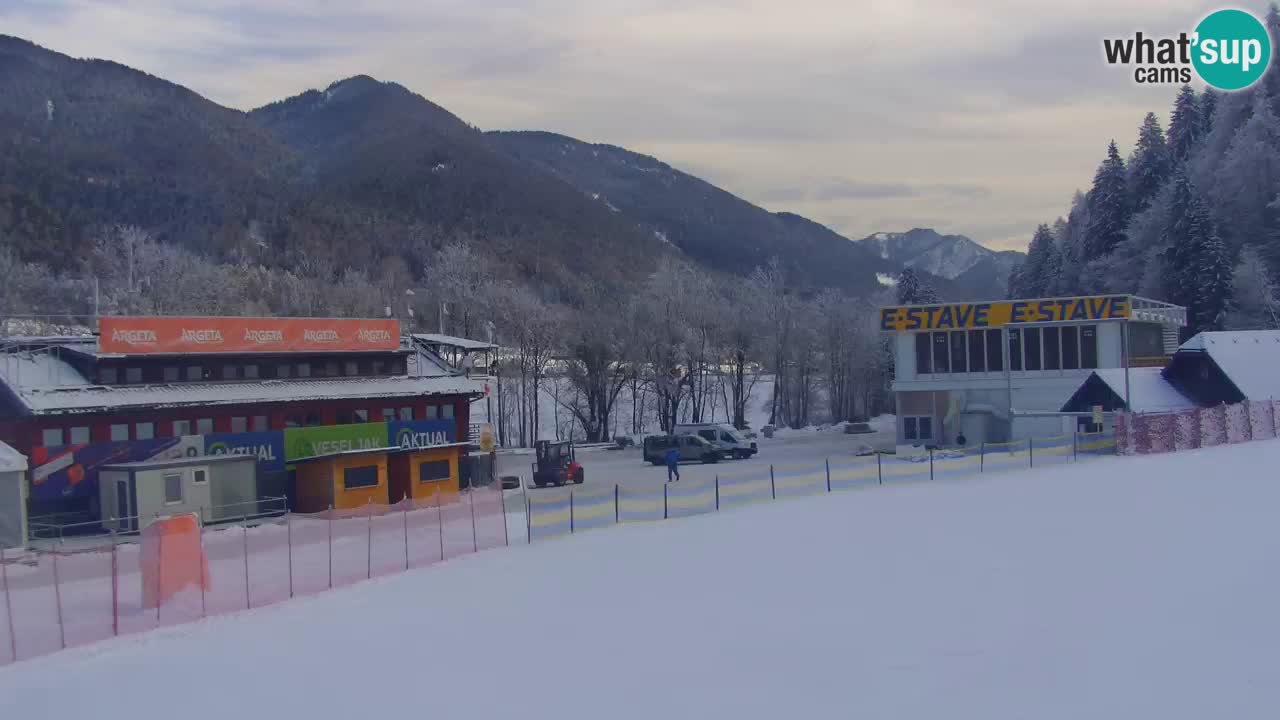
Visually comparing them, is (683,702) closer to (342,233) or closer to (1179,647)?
(1179,647)

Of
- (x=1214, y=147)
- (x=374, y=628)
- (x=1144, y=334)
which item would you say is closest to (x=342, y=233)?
(x=1214, y=147)

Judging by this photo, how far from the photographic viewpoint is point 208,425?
1501 inches

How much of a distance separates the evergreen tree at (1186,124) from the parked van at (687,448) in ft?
233

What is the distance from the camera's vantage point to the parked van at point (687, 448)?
57.5 meters

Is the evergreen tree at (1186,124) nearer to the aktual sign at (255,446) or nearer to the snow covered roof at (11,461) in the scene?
the aktual sign at (255,446)

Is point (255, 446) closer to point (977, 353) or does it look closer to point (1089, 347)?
point (977, 353)

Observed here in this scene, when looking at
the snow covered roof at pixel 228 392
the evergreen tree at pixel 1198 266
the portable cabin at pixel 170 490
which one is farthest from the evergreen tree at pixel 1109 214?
the portable cabin at pixel 170 490

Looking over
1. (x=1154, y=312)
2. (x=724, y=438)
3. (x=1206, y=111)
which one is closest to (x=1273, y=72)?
(x=1206, y=111)

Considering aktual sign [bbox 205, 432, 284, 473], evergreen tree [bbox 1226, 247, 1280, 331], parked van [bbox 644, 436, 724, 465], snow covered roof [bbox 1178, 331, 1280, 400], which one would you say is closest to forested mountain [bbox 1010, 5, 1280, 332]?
evergreen tree [bbox 1226, 247, 1280, 331]

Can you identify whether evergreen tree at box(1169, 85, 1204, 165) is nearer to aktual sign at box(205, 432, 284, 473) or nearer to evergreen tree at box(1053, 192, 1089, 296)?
evergreen tree at box(1053, 192, 1089, 296)

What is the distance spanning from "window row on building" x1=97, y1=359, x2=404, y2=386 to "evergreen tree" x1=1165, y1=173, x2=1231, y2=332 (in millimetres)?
60346

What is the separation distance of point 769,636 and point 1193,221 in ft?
244

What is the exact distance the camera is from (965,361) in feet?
206

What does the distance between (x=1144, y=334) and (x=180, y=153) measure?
17731 cm
